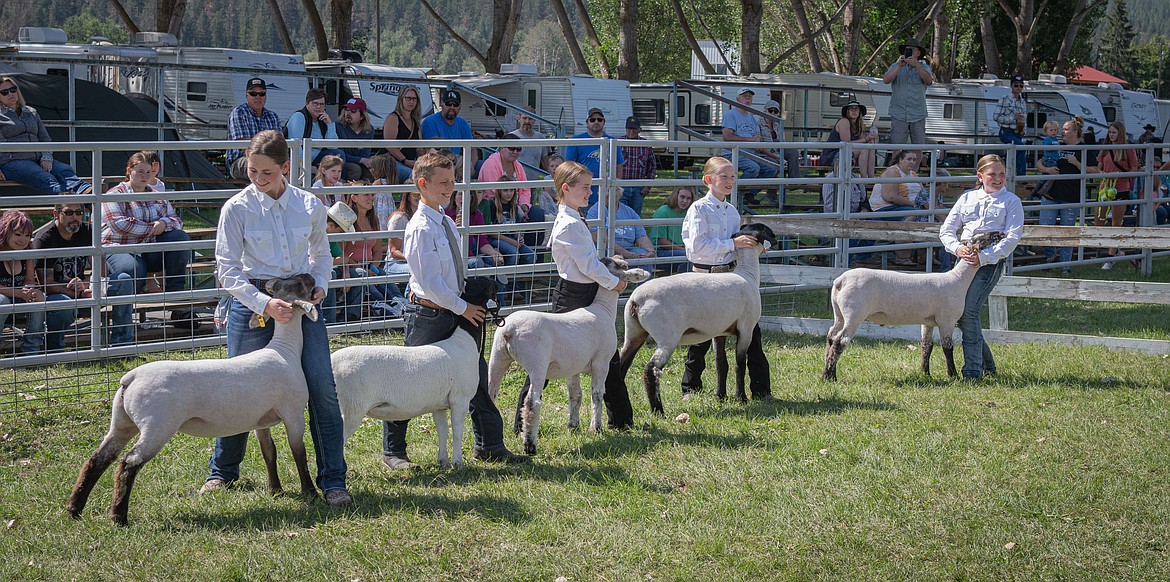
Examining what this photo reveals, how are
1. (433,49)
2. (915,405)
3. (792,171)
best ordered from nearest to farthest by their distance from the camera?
(915,405) < (792,171) < (433,49)

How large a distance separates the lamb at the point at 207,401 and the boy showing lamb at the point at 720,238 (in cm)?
332

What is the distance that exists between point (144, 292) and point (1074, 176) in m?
11.6

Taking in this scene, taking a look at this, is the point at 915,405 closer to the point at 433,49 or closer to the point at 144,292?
the point at 144,292

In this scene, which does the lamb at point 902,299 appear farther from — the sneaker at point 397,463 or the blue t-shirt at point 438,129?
the blue t-shirt at point 438,129

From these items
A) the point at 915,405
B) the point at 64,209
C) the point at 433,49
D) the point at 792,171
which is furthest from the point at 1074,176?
the point at 433,49

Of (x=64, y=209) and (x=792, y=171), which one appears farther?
(x=792, y=171)

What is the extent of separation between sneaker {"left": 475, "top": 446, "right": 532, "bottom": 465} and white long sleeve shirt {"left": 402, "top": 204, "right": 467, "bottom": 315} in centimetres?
89

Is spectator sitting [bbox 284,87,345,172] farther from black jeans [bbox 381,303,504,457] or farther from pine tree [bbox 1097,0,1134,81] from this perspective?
pine tree [bbox 1097,0,1134,81]

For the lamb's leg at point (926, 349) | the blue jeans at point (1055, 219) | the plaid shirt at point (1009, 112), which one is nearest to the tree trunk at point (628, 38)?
the plaid shirt at point (1009, 112)

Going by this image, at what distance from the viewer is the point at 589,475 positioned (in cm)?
596

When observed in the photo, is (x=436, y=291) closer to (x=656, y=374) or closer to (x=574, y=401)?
(x=574, y=401)

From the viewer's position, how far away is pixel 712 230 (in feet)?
25.7

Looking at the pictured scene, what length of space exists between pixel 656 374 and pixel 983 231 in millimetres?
3050

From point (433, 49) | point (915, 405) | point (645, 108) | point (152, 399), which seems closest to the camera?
point (152, 399)
